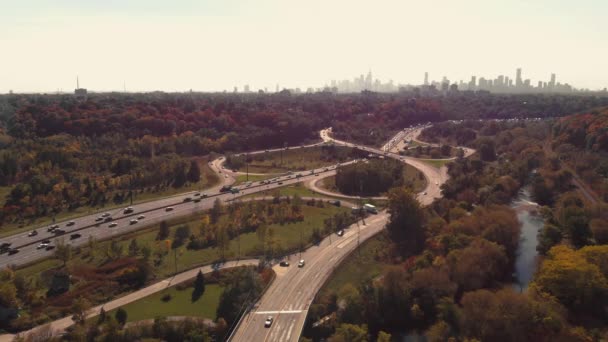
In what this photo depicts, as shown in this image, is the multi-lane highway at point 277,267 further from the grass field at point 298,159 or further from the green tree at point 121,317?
the grass field at point 298,159

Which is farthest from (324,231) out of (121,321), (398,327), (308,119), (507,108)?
(507,108)

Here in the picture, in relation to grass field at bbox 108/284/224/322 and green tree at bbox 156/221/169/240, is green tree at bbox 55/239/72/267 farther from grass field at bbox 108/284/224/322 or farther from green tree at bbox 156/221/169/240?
grass field at bbox 108/284/224/322

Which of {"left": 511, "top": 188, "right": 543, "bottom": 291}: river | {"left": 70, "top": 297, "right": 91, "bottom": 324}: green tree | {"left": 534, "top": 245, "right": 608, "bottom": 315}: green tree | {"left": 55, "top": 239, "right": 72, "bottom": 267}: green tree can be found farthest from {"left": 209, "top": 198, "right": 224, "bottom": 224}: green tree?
{"left": 534, "top": 245, "right": 608, "bottom": 315}: green tree

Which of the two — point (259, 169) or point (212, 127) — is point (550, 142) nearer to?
point (259, 169)

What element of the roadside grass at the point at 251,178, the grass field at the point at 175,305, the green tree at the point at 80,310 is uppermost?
the roadside grass at the point at 251,178

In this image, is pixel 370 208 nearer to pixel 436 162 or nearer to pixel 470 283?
pixel 470 283

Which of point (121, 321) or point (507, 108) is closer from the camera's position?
point (121, 321)

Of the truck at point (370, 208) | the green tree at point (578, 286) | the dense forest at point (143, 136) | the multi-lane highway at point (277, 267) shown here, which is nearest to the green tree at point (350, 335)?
the multi-lane highway at point (277, 267)
